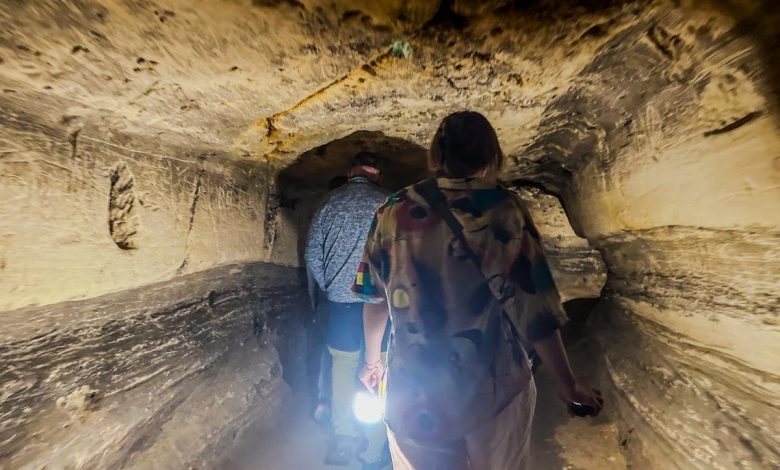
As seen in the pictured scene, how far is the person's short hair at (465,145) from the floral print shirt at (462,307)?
43 millimetres

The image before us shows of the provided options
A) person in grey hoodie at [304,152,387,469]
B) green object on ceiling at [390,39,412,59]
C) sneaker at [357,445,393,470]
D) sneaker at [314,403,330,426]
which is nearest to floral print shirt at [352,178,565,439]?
green object on ceiling at [390,39,412,59]

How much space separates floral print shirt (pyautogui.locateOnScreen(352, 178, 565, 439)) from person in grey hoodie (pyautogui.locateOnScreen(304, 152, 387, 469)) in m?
1.07

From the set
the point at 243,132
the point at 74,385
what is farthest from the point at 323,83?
the point at 74,385

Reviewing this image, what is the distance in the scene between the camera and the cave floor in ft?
7.18

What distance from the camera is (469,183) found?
1174 mm

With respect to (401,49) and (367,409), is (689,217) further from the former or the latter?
(367,409)

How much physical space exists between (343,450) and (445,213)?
2.13 meters

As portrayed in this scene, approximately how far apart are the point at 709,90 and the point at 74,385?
2.43 metres

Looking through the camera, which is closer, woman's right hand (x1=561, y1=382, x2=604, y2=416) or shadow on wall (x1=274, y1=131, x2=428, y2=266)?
woman's right hand (x1=561, y1=382, x2=604, y2=416)

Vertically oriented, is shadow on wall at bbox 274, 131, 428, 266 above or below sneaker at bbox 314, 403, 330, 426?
above

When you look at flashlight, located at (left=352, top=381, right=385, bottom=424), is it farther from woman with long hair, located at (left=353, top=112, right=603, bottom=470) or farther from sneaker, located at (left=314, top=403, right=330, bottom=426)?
woman with long hair, located at (left=353, top=112, right=603, bottom=470)

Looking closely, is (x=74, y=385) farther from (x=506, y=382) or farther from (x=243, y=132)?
(x=506, y=382)

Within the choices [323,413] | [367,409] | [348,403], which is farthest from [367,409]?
[323,413]

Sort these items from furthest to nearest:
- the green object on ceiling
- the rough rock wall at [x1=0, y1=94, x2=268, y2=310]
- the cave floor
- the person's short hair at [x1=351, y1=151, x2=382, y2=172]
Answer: the person's short hair at [x1=351, y1=151, x2=382, y2=172], the cave floor, the green object on ceiling, the rough rock wall at [x1=0, y1=94, x2=268, y2=310]
